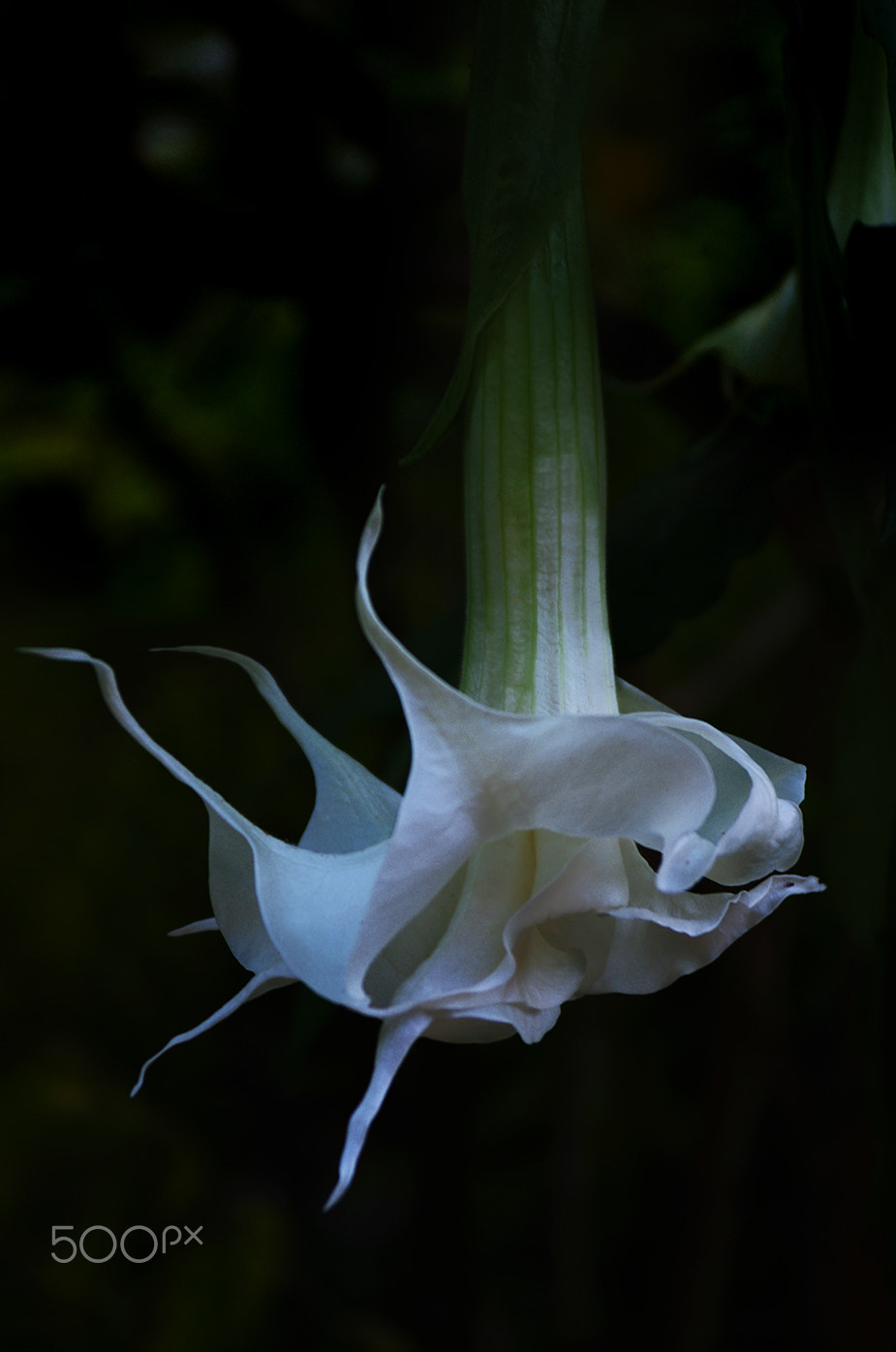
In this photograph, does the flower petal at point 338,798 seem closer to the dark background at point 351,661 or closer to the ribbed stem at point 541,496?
the ribbed stem at point 541,496

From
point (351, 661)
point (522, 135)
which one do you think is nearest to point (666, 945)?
point (522, 135)

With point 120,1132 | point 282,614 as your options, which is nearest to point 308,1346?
point 120,1132

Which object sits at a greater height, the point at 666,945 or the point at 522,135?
the point at 522,135

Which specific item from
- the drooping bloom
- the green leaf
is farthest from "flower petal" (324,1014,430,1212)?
the green leaf

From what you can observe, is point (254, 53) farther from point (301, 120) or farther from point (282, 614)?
point (282, 614)

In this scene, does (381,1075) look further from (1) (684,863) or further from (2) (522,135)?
(2) (522,135)
